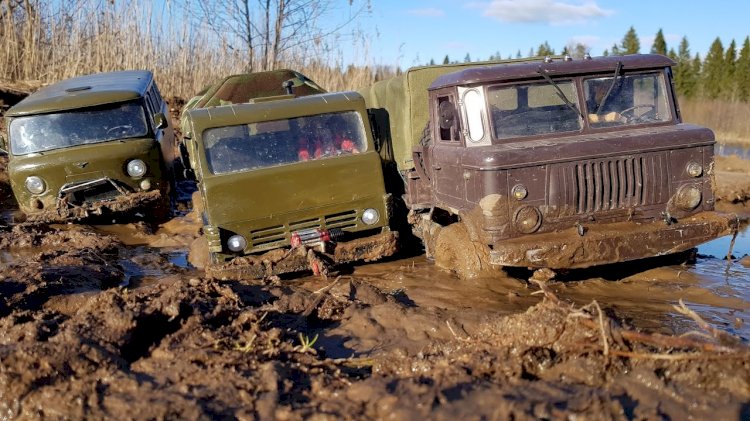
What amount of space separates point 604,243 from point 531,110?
1.35 m

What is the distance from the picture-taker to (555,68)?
5.66 metres

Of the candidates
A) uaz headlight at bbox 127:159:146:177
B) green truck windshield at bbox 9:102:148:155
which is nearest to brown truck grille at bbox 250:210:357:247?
uaz headlight at bbox 127:159:146:177

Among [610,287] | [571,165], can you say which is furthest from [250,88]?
[610,287]

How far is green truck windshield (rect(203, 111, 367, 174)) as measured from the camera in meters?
6.34

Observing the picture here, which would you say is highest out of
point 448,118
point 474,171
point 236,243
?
point 448,118

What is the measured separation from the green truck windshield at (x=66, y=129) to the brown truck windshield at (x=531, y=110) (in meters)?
5.76

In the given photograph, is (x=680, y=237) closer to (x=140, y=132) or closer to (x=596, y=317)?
(x=596, y=317)

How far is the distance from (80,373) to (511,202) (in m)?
3.45

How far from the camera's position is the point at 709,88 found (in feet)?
136

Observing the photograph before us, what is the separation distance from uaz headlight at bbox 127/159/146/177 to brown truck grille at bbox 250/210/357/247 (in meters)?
3.36

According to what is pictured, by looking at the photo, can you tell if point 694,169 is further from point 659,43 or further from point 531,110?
point 659,43

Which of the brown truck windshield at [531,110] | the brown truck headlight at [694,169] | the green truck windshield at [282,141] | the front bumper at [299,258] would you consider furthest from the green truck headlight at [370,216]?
the brown truck headlight at [694,169]

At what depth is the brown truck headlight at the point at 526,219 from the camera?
522 cm

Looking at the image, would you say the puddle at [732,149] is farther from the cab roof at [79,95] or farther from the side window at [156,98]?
the cab roof at [79,95]
